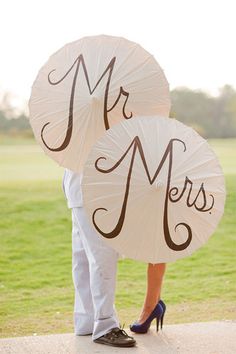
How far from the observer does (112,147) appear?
2.82 metres

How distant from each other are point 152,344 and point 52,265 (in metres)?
2.74

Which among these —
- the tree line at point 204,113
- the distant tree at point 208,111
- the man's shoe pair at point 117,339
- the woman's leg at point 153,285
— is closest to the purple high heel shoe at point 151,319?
the woman's leg at point 153,285

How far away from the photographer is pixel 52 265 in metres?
5.80

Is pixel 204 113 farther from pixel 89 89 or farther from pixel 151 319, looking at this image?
pixel 89 89

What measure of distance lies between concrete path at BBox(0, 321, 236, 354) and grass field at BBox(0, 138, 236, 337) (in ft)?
3.13

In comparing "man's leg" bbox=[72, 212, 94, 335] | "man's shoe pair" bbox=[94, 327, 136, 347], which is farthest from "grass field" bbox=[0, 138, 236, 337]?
"man's shoe pair" bbox=[94, 327, 136, 347]

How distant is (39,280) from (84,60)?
2.78m

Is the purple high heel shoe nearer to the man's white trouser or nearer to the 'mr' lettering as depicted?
the man's white trouser

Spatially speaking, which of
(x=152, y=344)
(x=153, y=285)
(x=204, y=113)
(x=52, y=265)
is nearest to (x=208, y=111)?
(x=204, y=113)

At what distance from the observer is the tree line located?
6484 mm

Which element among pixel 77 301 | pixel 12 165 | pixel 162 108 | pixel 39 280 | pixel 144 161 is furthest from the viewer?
pixel 12 165

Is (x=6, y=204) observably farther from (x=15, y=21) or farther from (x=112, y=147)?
(x=112, y=147)

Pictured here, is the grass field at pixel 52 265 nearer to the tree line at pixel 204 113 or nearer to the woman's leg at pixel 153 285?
the tree line at pixel 204 113

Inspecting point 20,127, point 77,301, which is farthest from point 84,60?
point 20,127
